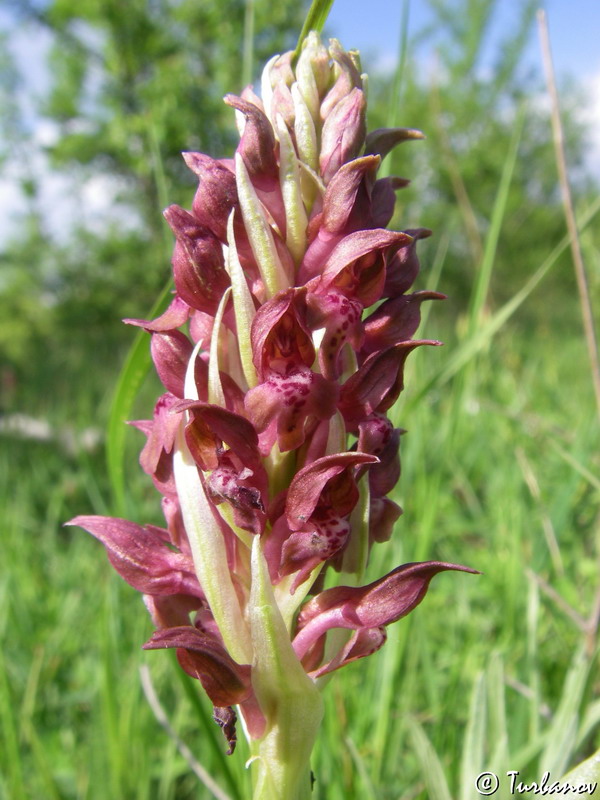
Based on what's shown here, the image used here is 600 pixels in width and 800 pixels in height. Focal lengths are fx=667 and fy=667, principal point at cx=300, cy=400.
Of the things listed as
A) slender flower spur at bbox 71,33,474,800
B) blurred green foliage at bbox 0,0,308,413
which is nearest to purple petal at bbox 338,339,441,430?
slender flower spur at bbox 71,33,474,800

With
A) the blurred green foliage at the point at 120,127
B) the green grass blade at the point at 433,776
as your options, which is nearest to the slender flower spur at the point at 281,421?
the green grass blade at the point at 433,776

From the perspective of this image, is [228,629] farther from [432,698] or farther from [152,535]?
[432,698]

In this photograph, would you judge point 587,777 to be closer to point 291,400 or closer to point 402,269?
point 291,400

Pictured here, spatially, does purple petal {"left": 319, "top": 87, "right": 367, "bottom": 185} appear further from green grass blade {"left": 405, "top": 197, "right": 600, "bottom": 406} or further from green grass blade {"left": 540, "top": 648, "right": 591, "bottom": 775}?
green grass blade {"left": 540, "top": 648, "right": 591, "bottom": 775}

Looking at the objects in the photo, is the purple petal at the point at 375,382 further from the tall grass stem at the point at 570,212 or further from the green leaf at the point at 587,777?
the tall grass stem at the point at 570,212

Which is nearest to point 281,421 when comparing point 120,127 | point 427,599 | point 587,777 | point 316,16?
point 587,777

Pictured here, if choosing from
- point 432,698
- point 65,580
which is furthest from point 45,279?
point 432,698

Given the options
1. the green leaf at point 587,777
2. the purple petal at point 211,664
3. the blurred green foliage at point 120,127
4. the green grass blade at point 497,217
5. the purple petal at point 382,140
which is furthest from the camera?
the blurred green foliage at point 120,127
